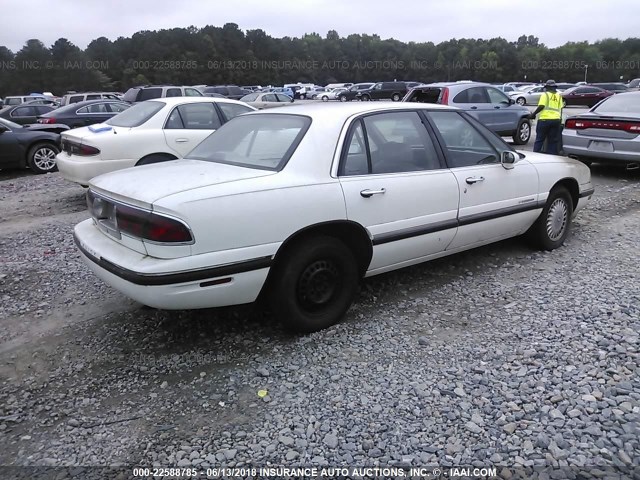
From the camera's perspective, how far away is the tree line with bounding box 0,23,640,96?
66062 mm

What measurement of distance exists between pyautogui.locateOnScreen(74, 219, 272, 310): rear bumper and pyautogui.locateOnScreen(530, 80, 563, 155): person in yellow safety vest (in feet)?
26.0

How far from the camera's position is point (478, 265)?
185 inches

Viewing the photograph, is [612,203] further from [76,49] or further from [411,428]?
[76,49]

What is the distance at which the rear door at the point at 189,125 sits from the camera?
23.4ft

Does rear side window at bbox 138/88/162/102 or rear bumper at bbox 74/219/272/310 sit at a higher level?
rear side window at bbox 138/88/162/102

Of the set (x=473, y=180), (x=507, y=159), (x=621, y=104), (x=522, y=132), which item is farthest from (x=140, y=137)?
(x=522, y=132)

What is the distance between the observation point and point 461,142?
4.23 meters

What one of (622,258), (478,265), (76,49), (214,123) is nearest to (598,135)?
(622,258)

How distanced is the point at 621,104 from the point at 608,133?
1.21m

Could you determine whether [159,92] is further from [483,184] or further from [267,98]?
[483,184]

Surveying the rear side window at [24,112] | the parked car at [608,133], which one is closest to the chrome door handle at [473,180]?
the parked car at [608,133]

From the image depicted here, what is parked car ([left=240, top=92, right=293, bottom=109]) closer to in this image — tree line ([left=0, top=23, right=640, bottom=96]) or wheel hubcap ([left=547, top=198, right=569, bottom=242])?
wheel hubcap ([left=547, top=198, right=569, bottom=242])

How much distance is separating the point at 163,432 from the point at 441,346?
178 centimetres

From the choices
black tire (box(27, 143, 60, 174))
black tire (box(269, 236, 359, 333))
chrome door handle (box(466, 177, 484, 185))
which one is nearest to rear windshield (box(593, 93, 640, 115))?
chrome door handle (box(466, 177, 484, 185))
